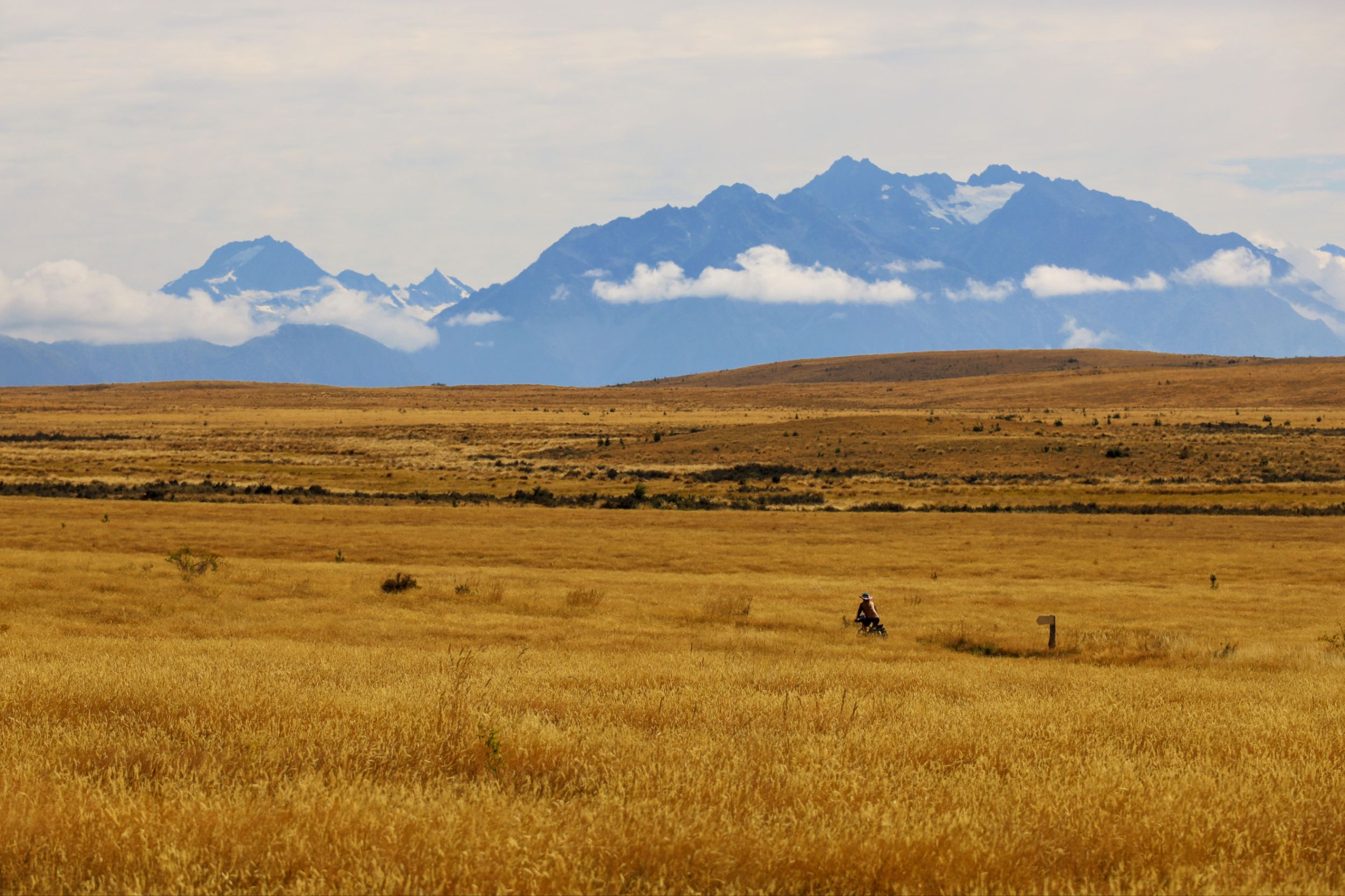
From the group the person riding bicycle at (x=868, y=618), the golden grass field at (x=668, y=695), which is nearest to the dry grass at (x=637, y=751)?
the golden grass field at (x=668, y=695)

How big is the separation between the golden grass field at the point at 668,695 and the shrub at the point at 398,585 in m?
0.34

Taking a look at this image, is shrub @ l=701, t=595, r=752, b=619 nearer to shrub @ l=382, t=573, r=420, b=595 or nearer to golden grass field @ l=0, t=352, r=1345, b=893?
golden grass field @ l=0, t=352, r=1345, b=893

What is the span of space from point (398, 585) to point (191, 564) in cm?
534

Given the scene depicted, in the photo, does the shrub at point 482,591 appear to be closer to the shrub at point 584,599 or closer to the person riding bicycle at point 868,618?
the shrub at point 584,599

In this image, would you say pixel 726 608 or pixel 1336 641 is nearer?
pixel 1336 641

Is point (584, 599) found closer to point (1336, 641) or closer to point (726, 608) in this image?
point (726, 608)

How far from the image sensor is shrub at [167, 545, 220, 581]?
26.0 m

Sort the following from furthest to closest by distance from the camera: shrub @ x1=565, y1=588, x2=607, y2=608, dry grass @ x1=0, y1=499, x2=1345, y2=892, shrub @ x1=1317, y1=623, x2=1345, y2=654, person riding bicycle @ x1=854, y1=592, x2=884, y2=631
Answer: shrub @ x1=565, y1=588, x2=607, y2=608
person riding bicycle @ x1=854, y1=592, x2=884, y2=631
shrub @ x1=1317, y1=623, x2=1345, y2=654
dry grass @ x1=0, y1=499, x2=1345, y2=892

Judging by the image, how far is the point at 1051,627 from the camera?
20766mm

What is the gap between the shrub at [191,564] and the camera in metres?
26.0

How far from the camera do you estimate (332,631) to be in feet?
67.2

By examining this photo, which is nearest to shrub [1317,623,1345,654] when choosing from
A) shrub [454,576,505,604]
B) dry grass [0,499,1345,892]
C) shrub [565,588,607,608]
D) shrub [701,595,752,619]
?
dry grass [0,499,1345,892]

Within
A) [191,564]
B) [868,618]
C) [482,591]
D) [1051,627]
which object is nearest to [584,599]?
[482,591]

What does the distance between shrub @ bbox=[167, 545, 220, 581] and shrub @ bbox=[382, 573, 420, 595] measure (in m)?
4.49
